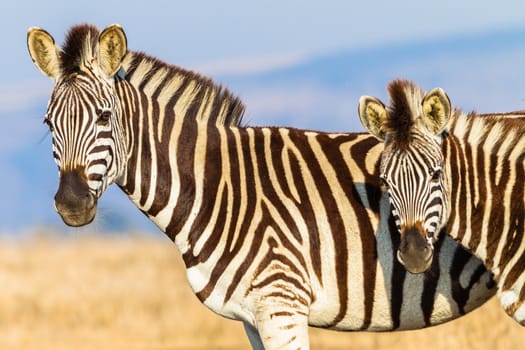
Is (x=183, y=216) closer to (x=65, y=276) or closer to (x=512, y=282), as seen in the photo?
(x=512, y=282)

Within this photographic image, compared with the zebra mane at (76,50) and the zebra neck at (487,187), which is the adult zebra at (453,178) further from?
the zebra mane at (76,50)

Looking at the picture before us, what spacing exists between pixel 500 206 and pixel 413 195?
3.19 feet

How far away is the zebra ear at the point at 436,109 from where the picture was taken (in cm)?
834

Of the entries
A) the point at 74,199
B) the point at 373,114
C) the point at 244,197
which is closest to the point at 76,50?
the point at 74,199

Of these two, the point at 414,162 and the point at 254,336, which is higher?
the point at 414,162

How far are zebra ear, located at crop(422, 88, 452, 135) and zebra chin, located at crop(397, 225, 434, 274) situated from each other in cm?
87

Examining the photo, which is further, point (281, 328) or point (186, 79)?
point (186, 79)

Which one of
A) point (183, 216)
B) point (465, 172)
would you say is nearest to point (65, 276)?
point (183, 216)

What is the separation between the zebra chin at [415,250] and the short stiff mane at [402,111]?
2.26 feet

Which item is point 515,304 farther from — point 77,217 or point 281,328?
point 77,217

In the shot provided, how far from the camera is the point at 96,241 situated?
23922 millimetres

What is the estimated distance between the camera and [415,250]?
8.02m

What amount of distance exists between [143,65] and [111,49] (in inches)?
16.8

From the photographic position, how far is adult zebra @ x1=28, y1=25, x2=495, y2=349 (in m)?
8.84
